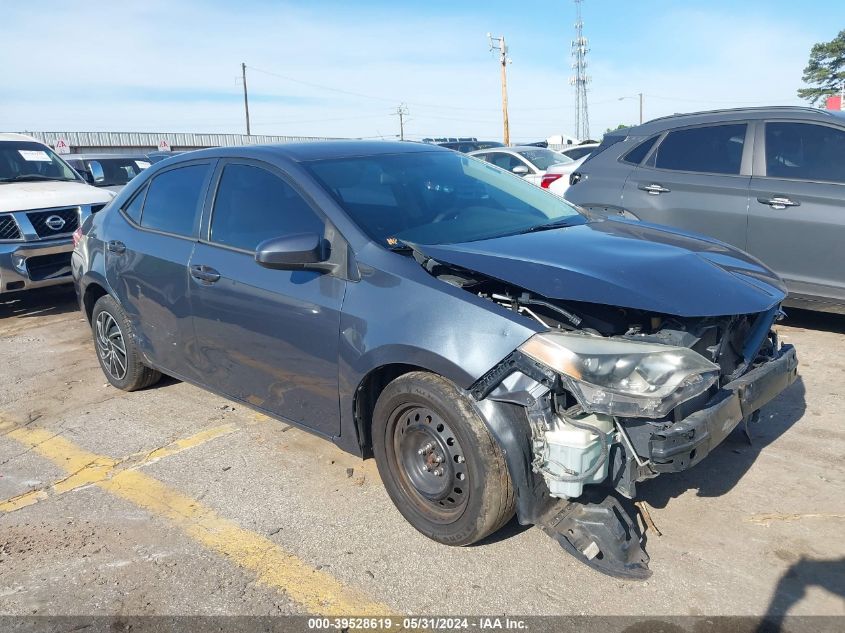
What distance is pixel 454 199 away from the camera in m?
3.83

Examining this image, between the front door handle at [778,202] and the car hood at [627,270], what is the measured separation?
2.17 m

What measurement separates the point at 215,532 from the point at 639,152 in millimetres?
4949

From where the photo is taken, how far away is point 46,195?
8.15m

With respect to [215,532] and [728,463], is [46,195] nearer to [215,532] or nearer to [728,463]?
[215,532]

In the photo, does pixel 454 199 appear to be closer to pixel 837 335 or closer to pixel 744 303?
pixel 744 303

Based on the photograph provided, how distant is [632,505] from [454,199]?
5.89 feet

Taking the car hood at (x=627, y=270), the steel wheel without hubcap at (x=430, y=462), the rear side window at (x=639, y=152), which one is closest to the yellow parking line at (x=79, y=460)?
the steel wheel without hubcap at (x=430, y=462)

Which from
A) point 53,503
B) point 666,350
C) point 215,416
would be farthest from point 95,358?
point 666,350

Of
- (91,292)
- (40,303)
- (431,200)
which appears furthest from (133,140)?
(431,200)

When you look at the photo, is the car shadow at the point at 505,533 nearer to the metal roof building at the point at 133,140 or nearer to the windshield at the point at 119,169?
the windshield at the point at 119,169

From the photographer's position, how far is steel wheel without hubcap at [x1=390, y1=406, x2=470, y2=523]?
113 inches

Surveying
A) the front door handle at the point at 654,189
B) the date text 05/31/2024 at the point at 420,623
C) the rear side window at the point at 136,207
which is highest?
the rear side window at the point at 136,207

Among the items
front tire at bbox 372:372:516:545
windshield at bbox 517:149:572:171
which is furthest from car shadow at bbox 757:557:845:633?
windshield at bbox 517:149:572:171

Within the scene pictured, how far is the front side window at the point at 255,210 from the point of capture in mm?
3531
